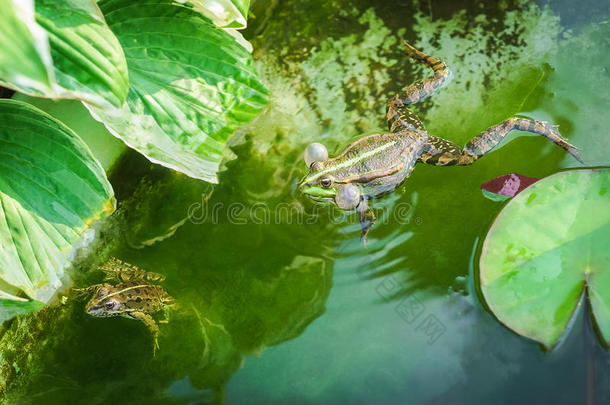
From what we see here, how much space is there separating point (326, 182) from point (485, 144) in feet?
2.71

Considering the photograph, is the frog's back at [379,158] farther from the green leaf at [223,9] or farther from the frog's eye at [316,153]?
the green leaf at [223,9]

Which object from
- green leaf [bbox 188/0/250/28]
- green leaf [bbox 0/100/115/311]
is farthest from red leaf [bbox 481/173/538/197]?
green leaf [bbox 0/100/115/311]

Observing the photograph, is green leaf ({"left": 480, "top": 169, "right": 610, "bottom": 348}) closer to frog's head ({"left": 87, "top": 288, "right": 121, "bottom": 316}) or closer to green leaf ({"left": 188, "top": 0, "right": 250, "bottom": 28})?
green leaf ({"left": 188, "top": 0, "right": 250, "bottom": 28})

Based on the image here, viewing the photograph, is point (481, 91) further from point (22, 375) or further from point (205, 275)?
point (22, 375)

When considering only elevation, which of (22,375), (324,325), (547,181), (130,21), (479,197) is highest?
(130,21)

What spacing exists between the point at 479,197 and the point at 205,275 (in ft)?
4.71

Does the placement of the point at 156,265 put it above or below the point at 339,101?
below

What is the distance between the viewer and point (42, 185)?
1.95 meters

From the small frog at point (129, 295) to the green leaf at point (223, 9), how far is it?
1.27m

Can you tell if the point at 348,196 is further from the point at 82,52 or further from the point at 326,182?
the point at 82,52

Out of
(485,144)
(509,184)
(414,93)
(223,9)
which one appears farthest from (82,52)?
(509,184)

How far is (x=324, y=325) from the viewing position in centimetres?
231

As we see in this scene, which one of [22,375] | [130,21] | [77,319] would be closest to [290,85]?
[130,21]

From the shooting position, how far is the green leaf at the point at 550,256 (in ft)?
6.49
